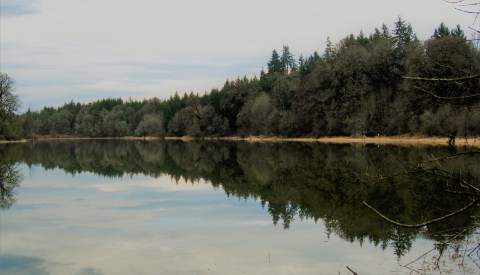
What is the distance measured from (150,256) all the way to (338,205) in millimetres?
9904

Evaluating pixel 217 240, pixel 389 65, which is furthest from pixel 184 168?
pixel 389 65

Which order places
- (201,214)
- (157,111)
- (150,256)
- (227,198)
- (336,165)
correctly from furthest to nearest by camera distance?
(157,111), (336,165), (227,198), (201,214), (150,256)

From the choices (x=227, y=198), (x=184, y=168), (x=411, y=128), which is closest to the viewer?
(x=227, y=198)

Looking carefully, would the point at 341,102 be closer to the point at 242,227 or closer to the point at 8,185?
the point at 8,185

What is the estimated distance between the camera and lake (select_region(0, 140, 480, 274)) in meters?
11.5

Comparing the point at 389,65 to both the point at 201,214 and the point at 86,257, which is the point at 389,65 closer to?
the point at 201,214

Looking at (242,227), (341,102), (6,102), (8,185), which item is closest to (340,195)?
(242,227)

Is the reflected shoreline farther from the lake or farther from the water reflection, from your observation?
the water reflection

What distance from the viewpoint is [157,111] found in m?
164

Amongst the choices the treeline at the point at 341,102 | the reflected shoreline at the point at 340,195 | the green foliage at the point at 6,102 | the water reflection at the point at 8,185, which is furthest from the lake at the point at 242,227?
the green foliage at the point at 6,102

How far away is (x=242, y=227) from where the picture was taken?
16.7 m

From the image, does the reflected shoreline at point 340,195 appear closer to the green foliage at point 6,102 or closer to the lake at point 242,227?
the lake at point 242,227

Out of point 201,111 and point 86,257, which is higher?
point 201,111

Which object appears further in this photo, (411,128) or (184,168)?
(411,128)
